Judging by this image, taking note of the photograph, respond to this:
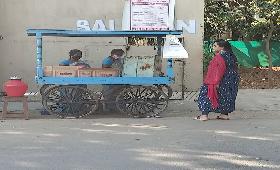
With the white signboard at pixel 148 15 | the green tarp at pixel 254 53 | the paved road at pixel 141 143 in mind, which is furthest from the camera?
the green tarp at pixel 254 53

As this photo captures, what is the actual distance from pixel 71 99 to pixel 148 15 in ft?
14.8

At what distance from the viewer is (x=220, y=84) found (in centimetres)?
972

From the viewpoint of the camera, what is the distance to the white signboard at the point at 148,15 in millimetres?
13555

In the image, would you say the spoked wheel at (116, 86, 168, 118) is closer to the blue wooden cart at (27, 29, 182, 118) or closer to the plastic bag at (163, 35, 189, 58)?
the blue wooden cart at (27, 29, 182, 118)

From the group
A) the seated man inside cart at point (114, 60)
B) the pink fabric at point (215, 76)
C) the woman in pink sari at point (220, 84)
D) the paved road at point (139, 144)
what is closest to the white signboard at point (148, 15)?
the seated man inside cart at point (114, 60)

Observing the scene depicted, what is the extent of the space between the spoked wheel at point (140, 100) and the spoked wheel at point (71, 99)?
1.68 feet

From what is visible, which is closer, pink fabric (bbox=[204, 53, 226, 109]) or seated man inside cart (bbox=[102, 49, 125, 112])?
pink fabric (bbox=[204, 53, 226, 109])

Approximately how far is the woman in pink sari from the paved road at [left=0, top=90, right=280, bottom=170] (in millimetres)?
287

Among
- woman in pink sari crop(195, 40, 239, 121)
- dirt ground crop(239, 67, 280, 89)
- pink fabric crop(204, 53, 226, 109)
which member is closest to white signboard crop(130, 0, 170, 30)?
dirt ground crop(239, 67, 280, 89)

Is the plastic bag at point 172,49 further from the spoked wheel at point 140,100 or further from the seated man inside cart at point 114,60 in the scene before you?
the seated man inside cart at point 114,60

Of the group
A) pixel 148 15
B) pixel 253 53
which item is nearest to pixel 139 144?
pixel 148 15

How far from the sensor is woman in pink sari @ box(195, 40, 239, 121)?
31.5ft

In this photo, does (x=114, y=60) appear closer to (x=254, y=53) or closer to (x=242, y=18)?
(x=242, y=18)

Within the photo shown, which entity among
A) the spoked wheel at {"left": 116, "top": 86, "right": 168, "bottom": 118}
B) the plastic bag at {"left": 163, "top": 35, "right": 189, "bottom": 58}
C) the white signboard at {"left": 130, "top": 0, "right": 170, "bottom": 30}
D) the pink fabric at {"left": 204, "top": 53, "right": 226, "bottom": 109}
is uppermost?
the white signboard at {"left": 130, "top": 0, "right": 170, "bottom": 30}
